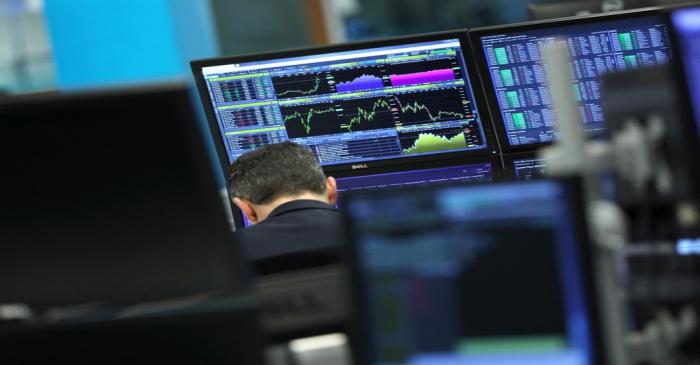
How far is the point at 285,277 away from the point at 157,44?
5.06m

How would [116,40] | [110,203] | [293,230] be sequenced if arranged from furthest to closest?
1. [116,40]
2. [293,230]
3. [110,203]

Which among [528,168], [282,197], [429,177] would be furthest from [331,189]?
[528,168]

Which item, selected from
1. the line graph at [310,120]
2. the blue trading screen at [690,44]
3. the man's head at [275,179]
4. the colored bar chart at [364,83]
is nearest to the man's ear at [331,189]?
the man's head at [275,179]

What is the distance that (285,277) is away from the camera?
1573mm

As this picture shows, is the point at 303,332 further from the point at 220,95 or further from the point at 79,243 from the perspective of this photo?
the point at 220,95

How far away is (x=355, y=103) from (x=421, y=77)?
0.16 meters

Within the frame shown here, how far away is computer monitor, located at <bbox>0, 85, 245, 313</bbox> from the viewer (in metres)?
1.39

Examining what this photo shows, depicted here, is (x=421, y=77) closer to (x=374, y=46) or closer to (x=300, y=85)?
(x=374, y=46)

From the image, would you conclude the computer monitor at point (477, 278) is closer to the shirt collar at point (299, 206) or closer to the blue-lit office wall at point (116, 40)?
the shirt collar at point (299, 206)

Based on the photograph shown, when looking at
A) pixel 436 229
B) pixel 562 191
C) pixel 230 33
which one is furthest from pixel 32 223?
pixel 230 33

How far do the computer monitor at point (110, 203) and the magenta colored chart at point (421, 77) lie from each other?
5.18 feet

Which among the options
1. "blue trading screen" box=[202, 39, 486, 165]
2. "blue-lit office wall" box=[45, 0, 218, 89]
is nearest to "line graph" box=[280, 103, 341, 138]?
"blue trading screen" box=[202, 39, 486, 165]

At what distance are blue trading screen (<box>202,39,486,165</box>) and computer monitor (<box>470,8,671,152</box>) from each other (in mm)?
65

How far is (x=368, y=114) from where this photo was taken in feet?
9.80
